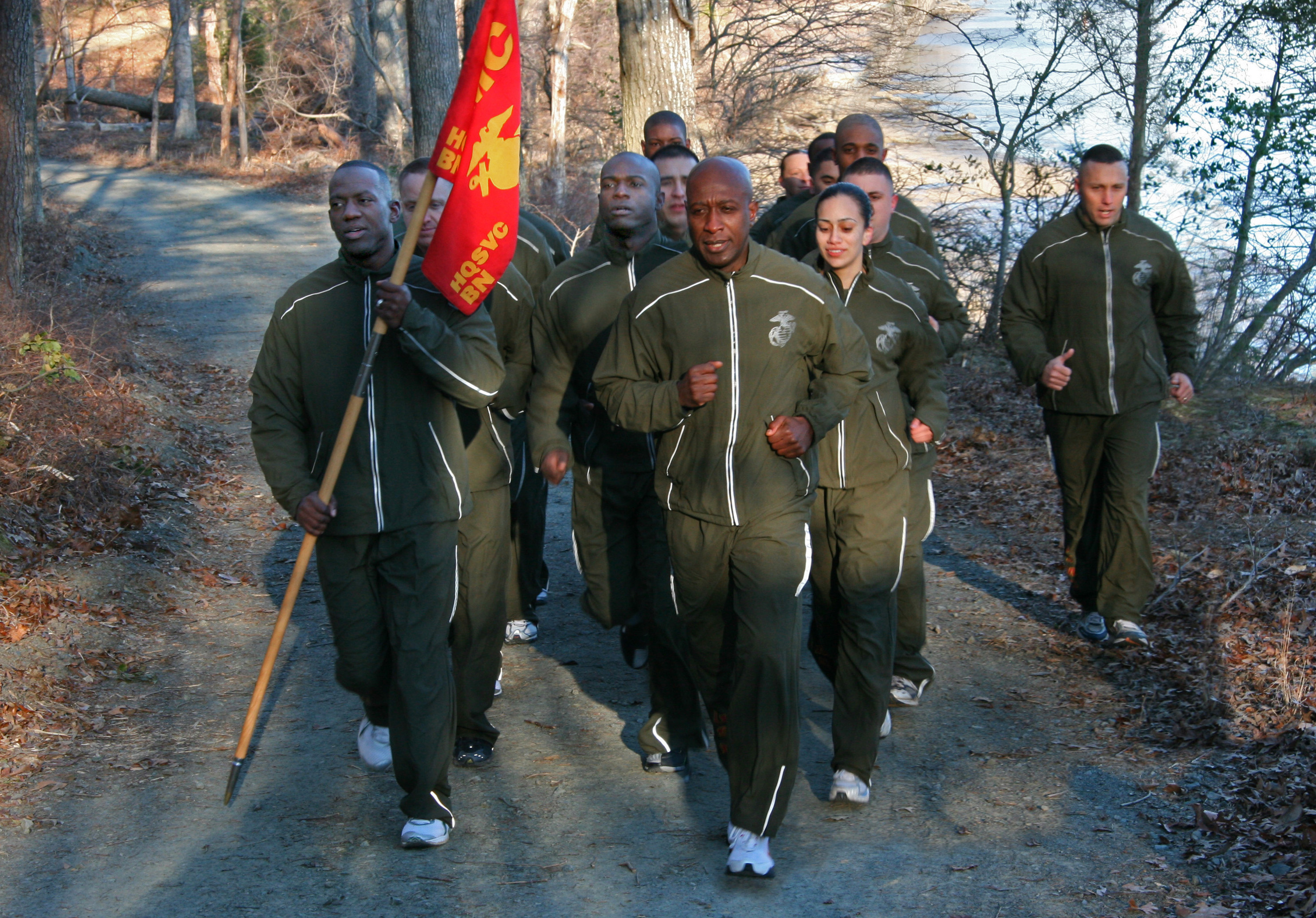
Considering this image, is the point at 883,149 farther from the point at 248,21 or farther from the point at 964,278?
the point at 248,21

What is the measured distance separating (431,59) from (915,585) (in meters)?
10.7

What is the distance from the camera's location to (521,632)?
704 centimetres

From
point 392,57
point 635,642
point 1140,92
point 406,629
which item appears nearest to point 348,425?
point 406,629

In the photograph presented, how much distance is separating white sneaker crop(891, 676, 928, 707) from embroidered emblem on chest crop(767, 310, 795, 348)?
7.43ft

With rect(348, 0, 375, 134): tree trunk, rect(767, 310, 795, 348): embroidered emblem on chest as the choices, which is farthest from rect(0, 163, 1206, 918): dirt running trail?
rect(348, 0, 375, 134): tree trunk

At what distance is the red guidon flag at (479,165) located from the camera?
459cm

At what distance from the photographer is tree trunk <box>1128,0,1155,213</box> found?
1203 centimetres

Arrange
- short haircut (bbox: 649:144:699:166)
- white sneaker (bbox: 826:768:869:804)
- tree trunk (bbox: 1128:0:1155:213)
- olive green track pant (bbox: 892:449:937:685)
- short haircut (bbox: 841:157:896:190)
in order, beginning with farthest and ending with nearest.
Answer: tree trunk (bbox: 1128:0:1155:213), short haircut (bbox: 649:144:699:166), short haircut (bbox: 841:157:896:190), olive green track pant (bbox: 892:449:937:685), white sneaker (bbox: 826:768:869:804)

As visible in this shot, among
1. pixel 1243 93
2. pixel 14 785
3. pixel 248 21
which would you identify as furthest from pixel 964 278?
pixel 248 21

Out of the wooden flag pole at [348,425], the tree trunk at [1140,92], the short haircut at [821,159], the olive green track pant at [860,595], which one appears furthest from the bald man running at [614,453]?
the tree trunk at [1140,92]

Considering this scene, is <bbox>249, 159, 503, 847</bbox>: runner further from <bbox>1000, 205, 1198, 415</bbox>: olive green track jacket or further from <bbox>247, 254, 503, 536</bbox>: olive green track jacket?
<bbox>1000, 205, 1198, 415</bbox>: olive green track jacket

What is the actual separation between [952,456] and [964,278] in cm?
373

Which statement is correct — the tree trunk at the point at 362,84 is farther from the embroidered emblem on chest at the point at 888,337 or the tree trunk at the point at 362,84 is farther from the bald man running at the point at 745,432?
the bald man running at the point at 745,432

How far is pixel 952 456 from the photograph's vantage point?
36.7 ft
